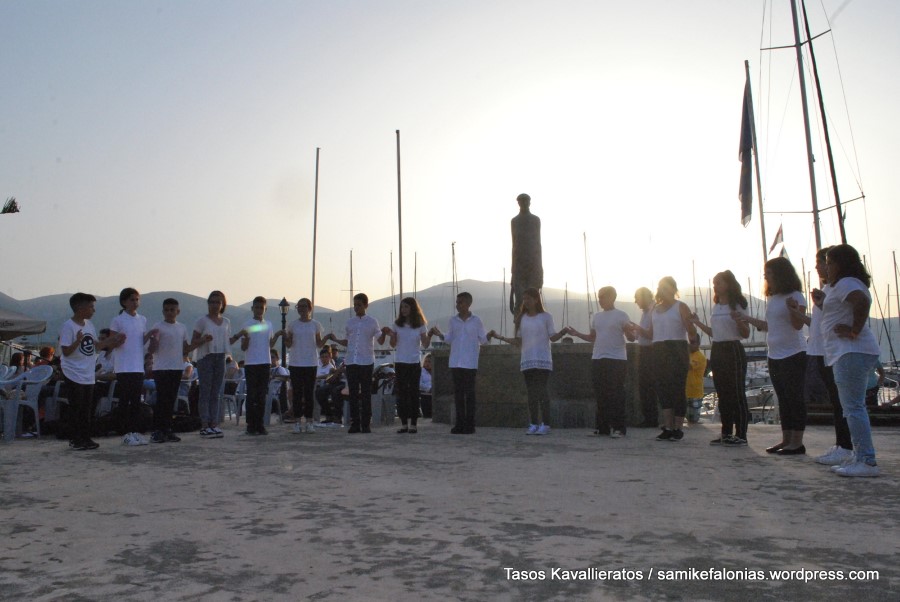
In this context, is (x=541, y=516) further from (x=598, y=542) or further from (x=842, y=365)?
(x=842, y=365)

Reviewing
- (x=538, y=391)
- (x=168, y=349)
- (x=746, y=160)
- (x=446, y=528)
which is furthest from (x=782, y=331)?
(x=746, y=160)

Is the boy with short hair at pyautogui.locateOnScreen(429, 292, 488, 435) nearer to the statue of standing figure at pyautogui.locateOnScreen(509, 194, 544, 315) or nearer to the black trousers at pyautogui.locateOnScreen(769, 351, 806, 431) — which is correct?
the statue of standing figure at pyautogui.locateOnScreen(509, 194, 544, 315)

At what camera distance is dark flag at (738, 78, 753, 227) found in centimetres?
2083

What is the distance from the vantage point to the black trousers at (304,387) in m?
9.80

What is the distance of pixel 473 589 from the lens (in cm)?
272

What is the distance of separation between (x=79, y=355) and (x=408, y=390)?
3.89 meters

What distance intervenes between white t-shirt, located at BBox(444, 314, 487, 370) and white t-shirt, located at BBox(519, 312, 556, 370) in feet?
2.04

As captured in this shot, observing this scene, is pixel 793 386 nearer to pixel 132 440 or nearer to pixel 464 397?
pixel 464 397

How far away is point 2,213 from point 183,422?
28.9ft

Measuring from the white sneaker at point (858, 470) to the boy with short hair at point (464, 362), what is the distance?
494 centimetres

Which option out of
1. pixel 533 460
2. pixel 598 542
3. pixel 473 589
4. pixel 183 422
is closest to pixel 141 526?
pixel 473 589

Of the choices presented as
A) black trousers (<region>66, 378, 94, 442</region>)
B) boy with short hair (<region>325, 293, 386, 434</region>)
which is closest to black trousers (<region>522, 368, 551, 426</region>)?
boy with short hair (<region>325, 293, 386, 434</region>)

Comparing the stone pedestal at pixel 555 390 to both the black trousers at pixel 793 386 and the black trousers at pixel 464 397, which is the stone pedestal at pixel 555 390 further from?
the black trousers at pixel 793 386

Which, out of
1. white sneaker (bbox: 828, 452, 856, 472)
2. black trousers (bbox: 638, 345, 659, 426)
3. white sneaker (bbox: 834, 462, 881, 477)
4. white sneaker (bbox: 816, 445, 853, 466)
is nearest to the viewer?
white sneaker (bbox: 834, 462, 881, 477)
